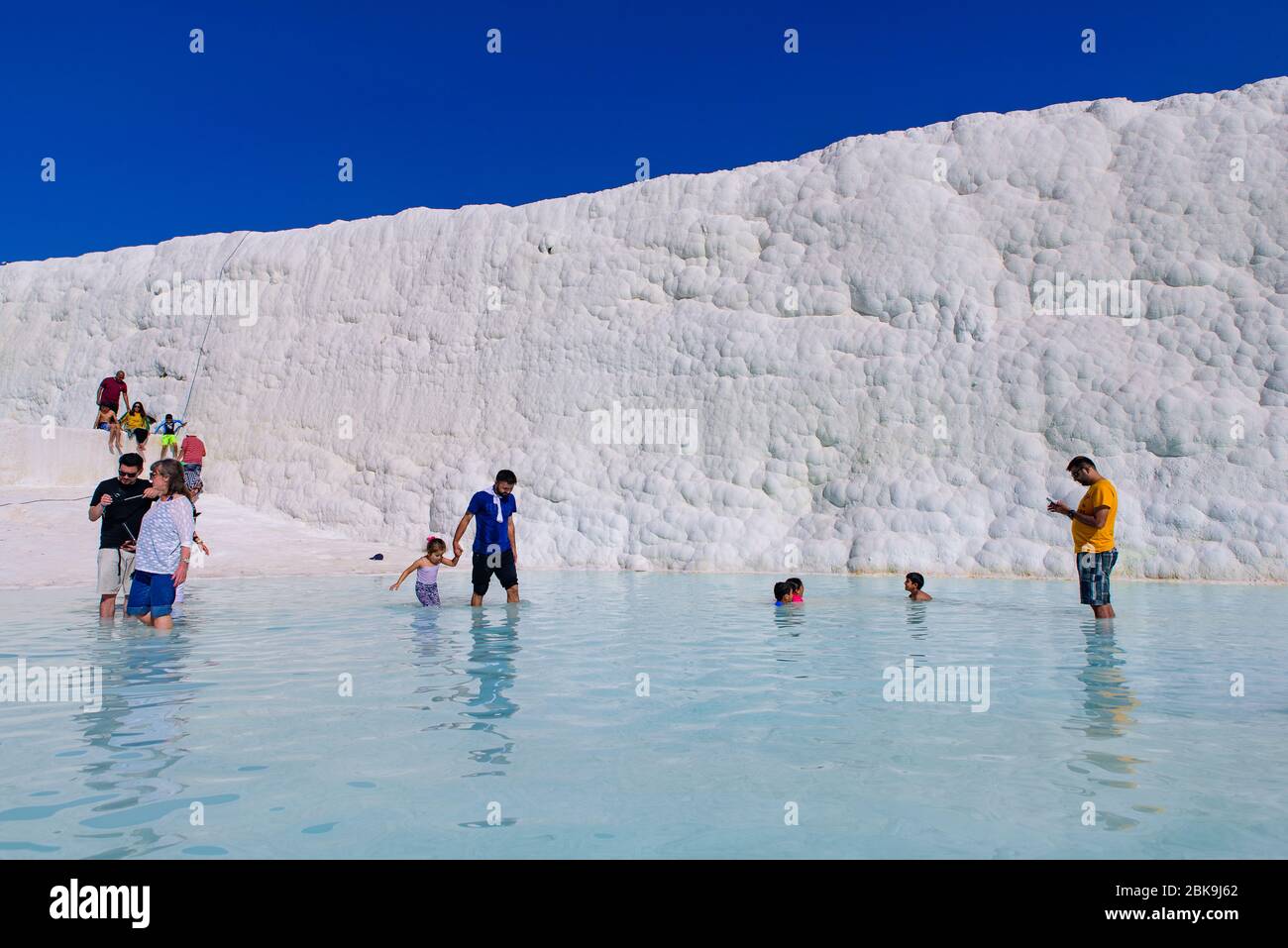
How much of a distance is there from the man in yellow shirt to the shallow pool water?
711 millimetres

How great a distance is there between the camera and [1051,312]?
19531 mm

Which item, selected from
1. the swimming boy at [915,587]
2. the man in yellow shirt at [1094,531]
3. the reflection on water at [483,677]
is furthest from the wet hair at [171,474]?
the swimming boy at [915,587]

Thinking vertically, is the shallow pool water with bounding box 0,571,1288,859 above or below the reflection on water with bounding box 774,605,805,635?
above

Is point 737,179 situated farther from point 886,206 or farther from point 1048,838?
point 1048,838

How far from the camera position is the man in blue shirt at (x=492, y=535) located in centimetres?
997

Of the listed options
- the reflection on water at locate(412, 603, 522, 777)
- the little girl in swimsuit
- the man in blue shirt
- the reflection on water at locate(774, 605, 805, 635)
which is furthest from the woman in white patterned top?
the reflection on water at locate(774, 605, 805, 635)

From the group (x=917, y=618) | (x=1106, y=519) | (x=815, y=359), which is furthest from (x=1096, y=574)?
(x=815, y=359)

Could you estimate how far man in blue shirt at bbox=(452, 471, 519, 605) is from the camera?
9.97 metres

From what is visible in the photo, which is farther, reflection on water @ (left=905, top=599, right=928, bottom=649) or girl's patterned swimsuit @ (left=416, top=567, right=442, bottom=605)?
girl's patterned swimsuit @ (left=416, top=567, right=442, bottom=605)

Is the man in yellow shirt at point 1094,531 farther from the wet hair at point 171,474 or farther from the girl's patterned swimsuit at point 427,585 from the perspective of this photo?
the wet hair at point 171,474

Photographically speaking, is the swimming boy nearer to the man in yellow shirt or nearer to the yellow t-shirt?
the man in yellow shirt

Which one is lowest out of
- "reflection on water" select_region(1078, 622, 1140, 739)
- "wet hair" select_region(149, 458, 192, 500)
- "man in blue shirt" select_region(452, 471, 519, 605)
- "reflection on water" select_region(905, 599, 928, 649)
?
"reflection on water" select_region(905, 599, 928, 649)
